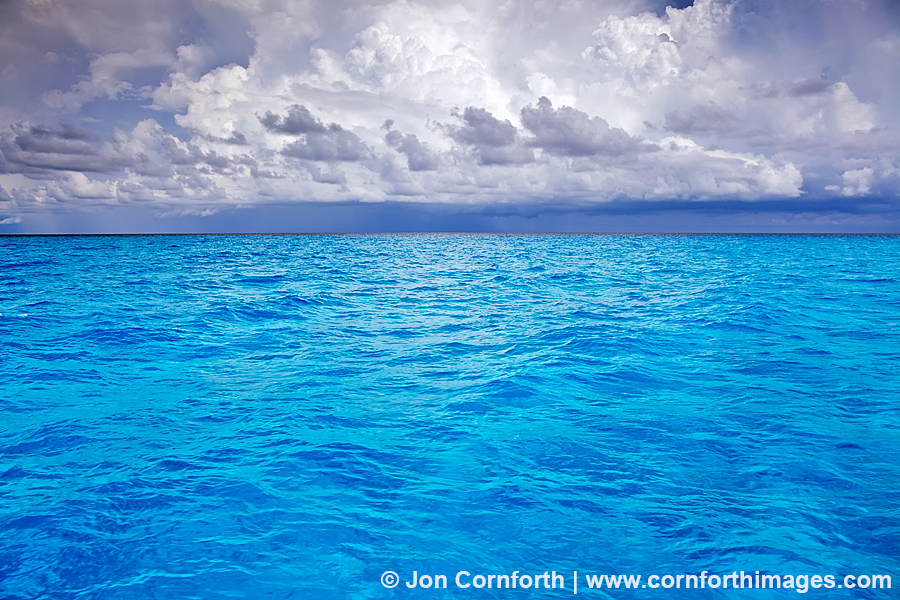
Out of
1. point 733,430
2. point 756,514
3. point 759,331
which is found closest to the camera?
point 756,514

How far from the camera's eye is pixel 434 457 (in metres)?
7.85

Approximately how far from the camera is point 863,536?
559cm

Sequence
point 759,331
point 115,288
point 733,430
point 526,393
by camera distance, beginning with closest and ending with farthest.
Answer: point 733,430, point 526,393, point 759,331, point 115,288

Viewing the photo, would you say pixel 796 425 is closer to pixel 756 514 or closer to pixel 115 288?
pixel 756 514

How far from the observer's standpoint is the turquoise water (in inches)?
211

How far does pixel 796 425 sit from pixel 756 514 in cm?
381

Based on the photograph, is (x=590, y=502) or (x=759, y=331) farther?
(x=759, y=331)

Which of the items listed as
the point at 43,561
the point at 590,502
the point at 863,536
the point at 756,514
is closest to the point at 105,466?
the point at 43,561

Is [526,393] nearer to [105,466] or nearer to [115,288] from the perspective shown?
[105,466]

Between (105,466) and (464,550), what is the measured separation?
612 centimetres

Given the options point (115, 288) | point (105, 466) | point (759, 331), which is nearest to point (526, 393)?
point (105, 466)

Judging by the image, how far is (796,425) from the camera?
8805 millimetres

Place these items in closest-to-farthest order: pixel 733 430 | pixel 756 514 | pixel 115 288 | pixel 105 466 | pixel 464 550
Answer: pixel 464 550
pixel 756 514
pixel 105 466
pixel 733 430
pixel 115 288

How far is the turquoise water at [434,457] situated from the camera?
5.35 meters
